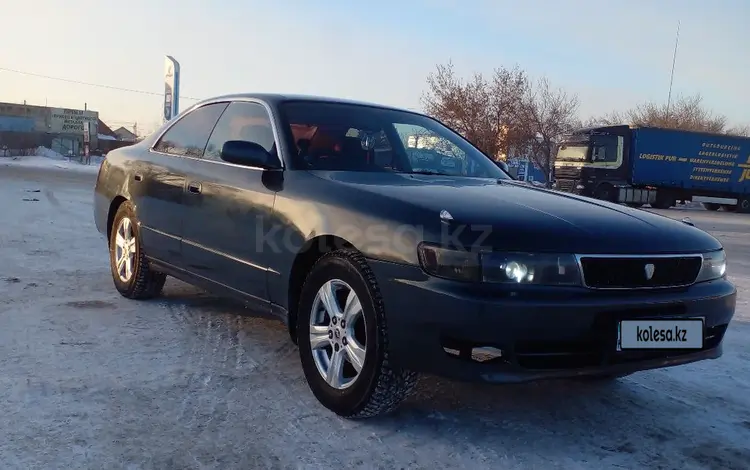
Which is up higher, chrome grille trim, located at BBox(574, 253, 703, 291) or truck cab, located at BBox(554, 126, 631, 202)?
truck cab, located at BBox(554, 126, 631, 202)

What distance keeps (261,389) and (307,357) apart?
0.31 meters

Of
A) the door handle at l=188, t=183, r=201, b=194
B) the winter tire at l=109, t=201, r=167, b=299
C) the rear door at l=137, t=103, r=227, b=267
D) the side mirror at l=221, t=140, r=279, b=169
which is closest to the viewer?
the side mirror at l=221, t=140, r=279, b=169

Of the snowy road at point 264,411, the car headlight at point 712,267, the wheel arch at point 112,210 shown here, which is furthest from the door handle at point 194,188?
the car headlight at point 712,267

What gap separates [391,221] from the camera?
2922mm

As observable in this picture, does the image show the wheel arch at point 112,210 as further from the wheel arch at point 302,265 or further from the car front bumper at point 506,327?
the car front bumper at point 506,327

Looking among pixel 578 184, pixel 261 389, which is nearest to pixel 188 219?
pixel 261 389

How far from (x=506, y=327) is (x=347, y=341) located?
0.78m

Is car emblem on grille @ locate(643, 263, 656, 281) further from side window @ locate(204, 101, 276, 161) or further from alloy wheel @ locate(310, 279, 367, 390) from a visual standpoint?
side window @ locate(204, 101, 276, 161)

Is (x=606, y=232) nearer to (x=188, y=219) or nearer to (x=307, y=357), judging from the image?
(x=307, y=357)

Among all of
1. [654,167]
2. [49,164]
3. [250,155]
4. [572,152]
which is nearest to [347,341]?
[250,155]

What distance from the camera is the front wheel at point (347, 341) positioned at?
9.54ft

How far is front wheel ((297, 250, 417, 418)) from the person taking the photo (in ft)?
9.54

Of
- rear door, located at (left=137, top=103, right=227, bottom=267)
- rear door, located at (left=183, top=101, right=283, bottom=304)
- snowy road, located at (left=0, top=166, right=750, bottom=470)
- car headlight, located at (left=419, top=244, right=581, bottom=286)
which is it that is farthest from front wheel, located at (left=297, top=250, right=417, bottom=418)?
rear door, located at (left=137, top=103, right=227, bottom=267)

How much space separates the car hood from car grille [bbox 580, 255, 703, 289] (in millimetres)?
39
